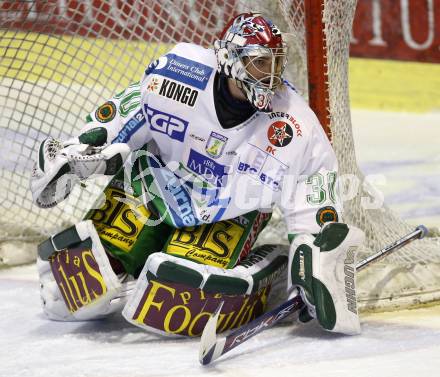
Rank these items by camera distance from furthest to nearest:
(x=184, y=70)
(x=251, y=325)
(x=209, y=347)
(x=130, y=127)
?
(x=130, y=127)
(x=184, y=70)
(x=251, y=325)
(x=209, y=347)

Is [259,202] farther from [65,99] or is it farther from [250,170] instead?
[65,99]

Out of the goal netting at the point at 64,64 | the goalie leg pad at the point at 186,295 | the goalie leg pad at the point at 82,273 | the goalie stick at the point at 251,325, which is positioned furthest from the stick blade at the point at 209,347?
the goal netting at the point at 64,64

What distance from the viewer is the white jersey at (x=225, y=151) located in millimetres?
3041

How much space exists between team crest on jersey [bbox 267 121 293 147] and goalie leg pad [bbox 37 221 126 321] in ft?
1.90

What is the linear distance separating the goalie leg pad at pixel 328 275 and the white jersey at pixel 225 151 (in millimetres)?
60

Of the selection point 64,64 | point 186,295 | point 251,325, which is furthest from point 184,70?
point 64,64

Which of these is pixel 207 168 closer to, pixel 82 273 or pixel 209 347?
pixel 82 273

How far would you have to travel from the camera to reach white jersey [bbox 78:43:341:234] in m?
3.04

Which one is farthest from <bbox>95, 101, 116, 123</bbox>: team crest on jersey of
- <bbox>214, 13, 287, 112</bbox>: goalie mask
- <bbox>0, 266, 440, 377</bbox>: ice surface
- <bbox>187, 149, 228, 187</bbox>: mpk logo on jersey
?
<bbox>0, 266, 440, 377</bbox>: ice surface

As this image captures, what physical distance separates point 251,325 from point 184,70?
768mm

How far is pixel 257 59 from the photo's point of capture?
2963 mm

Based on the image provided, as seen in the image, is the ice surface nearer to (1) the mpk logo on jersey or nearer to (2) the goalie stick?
(2) the goalie stick

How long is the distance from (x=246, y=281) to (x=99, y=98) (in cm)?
139

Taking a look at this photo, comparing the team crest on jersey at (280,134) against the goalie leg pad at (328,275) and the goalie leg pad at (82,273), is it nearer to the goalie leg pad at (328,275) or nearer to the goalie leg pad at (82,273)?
the goalie leg pad at (328,275)
